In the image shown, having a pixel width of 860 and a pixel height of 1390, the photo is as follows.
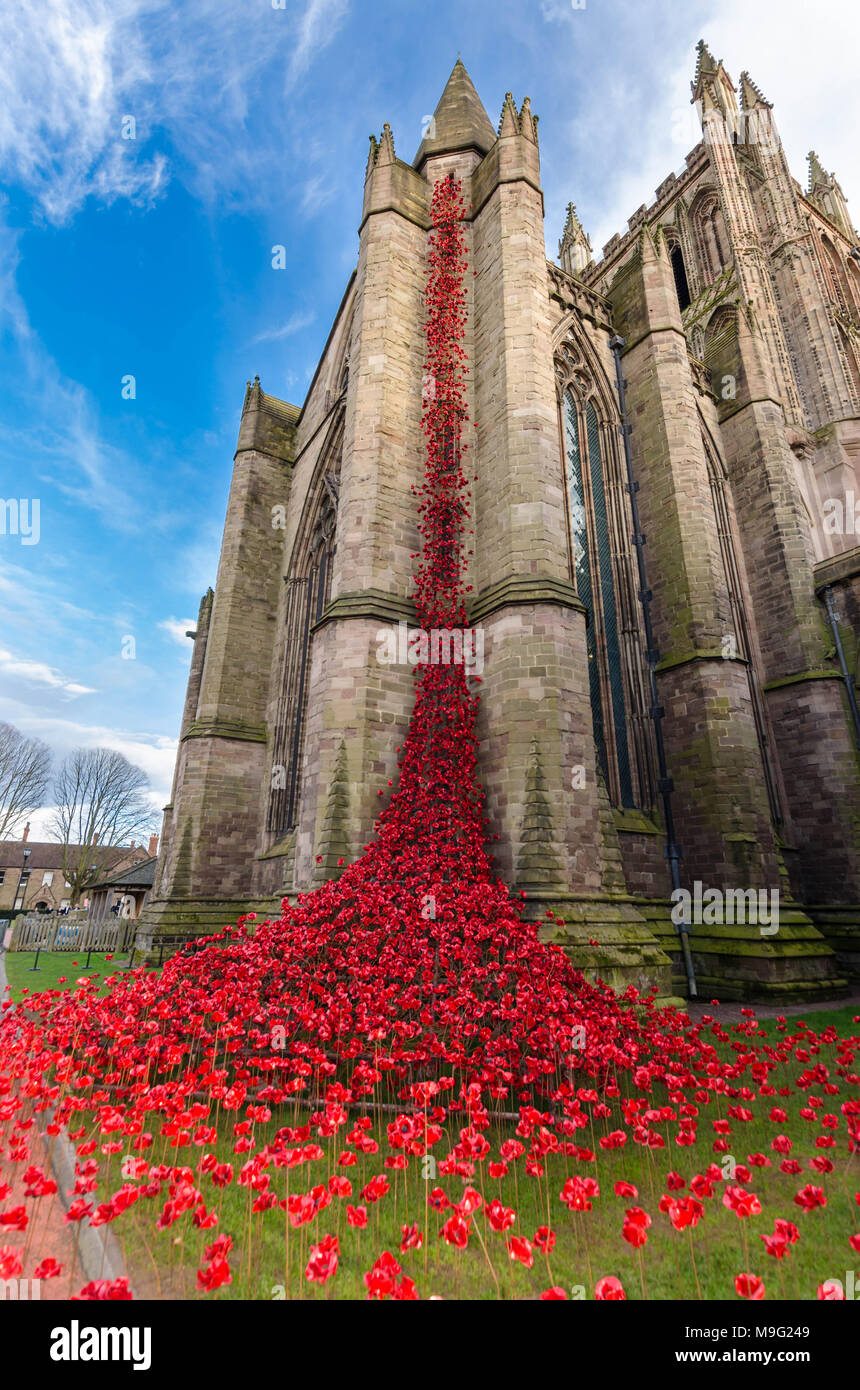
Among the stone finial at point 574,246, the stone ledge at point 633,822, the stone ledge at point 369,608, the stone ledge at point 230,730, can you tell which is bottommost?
the stone ledge at point 633,822

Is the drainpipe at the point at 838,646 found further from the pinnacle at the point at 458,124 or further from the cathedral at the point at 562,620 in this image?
the pinnacle at the point at 458,124

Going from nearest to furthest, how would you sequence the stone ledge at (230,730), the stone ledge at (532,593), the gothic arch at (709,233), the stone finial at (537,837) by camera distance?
the stone finial at (537,837) → the stone ledge at (532,593) → the stone ledge at (230,730) → the gothic arch at (709,233)

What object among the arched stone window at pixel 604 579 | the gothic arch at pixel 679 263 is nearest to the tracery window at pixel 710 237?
the gothic arch at pixel 679 263

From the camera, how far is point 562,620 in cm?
866

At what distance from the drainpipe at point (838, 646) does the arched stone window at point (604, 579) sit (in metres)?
4.54

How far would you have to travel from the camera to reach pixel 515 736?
325 inches

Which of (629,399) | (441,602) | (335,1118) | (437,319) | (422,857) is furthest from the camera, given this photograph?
(629,399)

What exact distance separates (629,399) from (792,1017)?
43.1 ft

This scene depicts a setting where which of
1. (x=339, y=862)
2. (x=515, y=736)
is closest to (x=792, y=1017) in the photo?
(x=515, y=736)

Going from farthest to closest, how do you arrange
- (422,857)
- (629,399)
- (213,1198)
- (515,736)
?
(629,399), (515,736), (422,857), (213,1198)

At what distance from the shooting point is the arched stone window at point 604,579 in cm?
1186

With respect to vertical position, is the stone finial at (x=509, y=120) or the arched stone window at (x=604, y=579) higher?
the stone finial at (x=509, y=120)

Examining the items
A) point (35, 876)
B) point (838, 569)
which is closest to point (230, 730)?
point (838, 569)

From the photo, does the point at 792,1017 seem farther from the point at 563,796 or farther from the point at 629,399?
the point at 629,399
